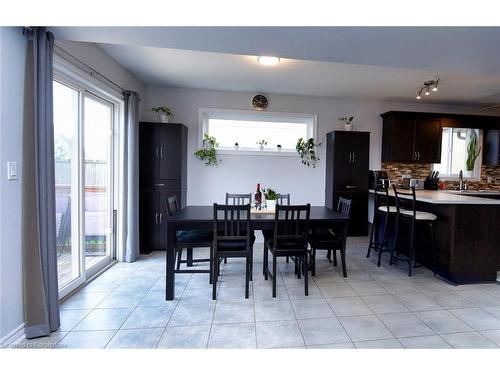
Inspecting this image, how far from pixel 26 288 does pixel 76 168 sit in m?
1.27

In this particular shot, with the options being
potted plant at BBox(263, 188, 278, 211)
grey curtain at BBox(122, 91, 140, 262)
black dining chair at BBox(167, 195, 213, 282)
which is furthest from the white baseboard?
potted plant at BBox(263, 188, 278, 211)

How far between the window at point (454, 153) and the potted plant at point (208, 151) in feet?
14.5

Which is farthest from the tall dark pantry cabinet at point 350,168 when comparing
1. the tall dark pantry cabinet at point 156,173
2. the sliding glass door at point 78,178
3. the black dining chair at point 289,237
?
the sliding glass door at point 78,178

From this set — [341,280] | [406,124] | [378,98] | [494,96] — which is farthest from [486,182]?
[341,280]

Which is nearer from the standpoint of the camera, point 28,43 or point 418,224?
point 28,43

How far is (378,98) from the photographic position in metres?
4.89

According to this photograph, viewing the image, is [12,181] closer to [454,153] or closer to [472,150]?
[454,153]

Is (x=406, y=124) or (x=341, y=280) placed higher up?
(x=406, y=124)

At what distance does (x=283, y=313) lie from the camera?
234 cm

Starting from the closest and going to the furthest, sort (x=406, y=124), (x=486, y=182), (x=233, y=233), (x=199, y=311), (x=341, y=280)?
1. (x=199, y=311)
2. (x=233, y=233)
3. (x=341, y=280)
4. (x=406, y=124)
5. (x=486, y=182)

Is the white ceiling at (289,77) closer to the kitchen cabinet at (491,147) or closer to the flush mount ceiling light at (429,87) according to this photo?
the flush mount ceiling light at (429,87)

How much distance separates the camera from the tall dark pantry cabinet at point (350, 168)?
4.67 m

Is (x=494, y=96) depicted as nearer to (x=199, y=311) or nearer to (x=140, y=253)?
(x=199, y=311)
